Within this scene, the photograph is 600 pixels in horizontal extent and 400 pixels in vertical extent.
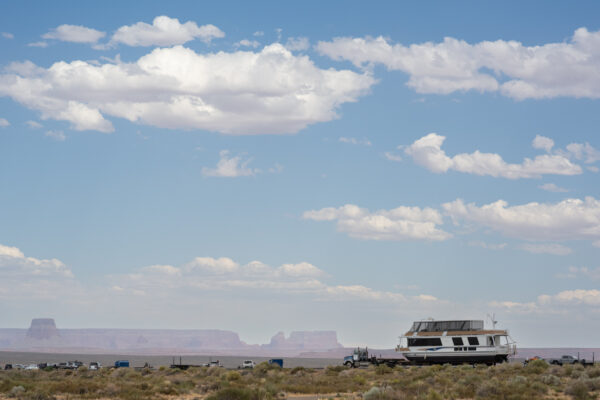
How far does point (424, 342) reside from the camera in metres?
67.9

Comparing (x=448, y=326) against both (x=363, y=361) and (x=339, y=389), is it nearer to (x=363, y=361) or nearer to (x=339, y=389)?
(x=363, y=361)

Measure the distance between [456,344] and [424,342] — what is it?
296cm

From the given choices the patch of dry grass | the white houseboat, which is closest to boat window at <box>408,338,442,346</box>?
the white houseboat

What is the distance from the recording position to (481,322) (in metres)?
68.8

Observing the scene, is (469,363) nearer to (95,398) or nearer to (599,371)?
(599,371)

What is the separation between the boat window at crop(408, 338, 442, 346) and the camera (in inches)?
2645

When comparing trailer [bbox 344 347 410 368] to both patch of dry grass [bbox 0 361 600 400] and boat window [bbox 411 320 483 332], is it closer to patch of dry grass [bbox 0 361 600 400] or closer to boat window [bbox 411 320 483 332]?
boat window [bbox 411 320 483 332]

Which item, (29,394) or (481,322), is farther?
(481,322)

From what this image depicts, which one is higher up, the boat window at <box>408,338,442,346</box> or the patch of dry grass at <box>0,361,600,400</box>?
the boat window at <box>408,338,442,346</box>

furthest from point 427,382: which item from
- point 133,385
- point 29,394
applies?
point 29,394

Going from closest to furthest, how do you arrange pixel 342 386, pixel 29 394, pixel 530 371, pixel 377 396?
1. pixel 377 396
2. pixel 29 394
3. pixel 342 386
4. pixel 530 371

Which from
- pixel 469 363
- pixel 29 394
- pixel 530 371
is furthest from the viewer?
pixel 469 363

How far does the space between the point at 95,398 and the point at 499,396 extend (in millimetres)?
18096

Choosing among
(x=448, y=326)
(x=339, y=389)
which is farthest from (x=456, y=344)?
(x=339, y=389)
